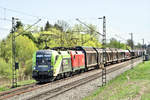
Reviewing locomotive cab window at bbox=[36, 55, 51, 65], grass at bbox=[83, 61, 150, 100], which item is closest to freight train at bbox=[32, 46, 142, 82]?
locomotive cab window at bbox=[36, 55, 51, 65]

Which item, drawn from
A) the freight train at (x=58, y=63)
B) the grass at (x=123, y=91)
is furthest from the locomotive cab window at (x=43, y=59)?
the grass at (x=123, y=91)

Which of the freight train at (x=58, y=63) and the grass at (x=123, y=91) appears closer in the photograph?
the grass at (x=123, y=91)

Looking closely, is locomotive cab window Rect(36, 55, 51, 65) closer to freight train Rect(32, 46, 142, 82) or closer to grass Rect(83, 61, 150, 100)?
freight train Rect(32, 46, 142, 82)

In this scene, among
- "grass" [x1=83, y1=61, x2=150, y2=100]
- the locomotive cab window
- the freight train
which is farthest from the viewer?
the locomotive cab window

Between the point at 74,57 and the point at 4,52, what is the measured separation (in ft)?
88.8

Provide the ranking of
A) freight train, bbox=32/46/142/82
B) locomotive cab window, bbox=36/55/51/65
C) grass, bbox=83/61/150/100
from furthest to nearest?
locomotive cab window, bbox=36/55/51/65, freight train, bbox=32/46/142/82, grass, bbox=83/61/150/100

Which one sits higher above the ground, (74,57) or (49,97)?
(74,57)

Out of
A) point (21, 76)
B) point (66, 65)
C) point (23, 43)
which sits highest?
point (23, 43)

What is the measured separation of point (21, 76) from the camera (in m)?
48.1

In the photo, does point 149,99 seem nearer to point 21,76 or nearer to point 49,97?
point 49,97

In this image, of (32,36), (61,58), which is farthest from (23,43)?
(61,58)

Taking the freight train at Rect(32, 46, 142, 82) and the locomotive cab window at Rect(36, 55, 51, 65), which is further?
the locomotive cab window at Rect(36, 55, 51, 65)

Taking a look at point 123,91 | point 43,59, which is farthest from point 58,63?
point 123,91

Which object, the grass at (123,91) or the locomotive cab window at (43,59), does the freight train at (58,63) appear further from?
the grass at (123,91)
